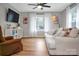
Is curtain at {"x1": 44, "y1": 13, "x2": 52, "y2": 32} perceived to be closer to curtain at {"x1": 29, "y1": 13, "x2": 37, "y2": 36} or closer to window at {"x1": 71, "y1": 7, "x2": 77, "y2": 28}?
curtain at {"x1": 29, "y1": 13, "x2": 37, "y2": 36}

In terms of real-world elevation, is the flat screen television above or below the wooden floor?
above

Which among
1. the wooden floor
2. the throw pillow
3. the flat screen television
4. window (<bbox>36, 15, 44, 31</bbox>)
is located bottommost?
the wooden floor

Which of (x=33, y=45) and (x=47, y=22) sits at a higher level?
(x=47, y=22)

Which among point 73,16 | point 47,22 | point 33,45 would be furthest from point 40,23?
point 73,16

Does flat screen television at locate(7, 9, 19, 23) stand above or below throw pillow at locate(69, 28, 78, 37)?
above

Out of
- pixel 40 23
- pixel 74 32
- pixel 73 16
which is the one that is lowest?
pixel 74 32

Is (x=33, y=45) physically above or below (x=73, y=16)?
below

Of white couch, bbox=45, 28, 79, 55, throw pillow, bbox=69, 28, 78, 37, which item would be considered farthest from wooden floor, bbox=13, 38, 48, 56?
throw pillow, bbox=69, 28, 78, 37

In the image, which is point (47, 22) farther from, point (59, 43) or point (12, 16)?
point (12, 16)

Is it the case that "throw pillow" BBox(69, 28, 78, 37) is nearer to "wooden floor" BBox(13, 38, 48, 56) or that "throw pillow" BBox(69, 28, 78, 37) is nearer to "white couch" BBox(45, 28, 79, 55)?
"white couch" BBox(45, 28, 79, 55)

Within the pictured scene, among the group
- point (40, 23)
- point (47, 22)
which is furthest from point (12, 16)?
point (47, 22)

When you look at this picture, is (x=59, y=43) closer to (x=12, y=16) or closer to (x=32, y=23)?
(x=32, y=23)

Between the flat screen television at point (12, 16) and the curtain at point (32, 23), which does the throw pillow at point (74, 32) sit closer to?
the curtain at point (32, 23)

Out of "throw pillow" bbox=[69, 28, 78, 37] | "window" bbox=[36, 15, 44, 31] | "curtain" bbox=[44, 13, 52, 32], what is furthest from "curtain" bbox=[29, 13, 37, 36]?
"throw pillow" bbox=[69, 28, 78, 37]
